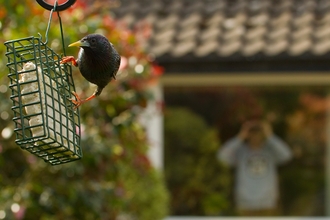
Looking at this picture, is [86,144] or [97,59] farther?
[86,144]

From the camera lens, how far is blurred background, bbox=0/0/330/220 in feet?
23.9

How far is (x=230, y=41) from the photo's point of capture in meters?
9.39

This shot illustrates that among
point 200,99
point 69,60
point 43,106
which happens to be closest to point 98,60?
point 69,60

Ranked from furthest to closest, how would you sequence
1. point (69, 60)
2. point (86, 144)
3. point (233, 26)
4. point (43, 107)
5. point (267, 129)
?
1. point (267, 129)
2. point (233, 26)
3. point (86, 144)
4. point (69, 60)
5. point (43, 107)

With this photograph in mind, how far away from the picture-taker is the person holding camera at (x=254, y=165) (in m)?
10.2

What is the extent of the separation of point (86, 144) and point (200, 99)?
3.87 m

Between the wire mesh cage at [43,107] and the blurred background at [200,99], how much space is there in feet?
9.41

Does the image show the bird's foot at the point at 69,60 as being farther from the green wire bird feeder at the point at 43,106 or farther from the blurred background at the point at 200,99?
the blurred background at the point at 200,99

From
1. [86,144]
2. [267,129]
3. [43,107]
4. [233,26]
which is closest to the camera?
[43,107]

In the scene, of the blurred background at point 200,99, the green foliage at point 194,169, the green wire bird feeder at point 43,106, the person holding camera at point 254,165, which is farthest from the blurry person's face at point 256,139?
the green wire bird feeder at point 43,106

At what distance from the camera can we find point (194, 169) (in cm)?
1021

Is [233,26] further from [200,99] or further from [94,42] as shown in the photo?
[94,42]

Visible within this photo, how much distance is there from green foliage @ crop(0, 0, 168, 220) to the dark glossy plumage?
6.76 feet

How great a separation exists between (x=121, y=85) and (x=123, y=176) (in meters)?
1.09
